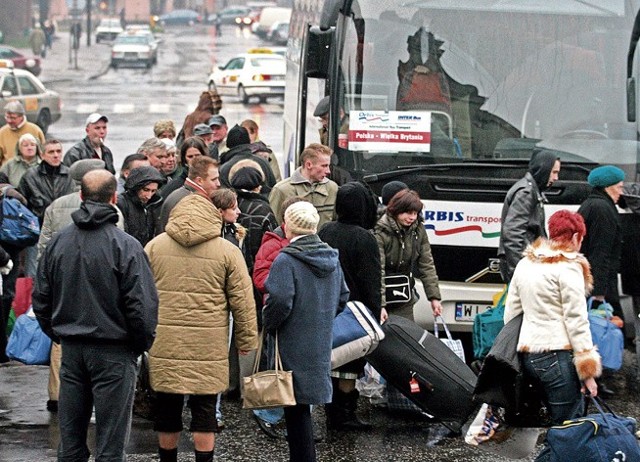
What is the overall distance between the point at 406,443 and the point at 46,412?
2.44 metres

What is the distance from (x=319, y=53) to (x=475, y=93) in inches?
49.1

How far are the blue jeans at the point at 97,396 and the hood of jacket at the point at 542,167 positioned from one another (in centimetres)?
372

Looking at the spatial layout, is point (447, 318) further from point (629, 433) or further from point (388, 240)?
point (629, 433)

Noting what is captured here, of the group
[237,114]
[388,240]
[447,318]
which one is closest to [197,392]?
[388,240]

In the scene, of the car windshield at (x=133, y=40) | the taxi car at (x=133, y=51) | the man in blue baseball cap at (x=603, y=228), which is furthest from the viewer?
the car windshield at (x=133, y=40)

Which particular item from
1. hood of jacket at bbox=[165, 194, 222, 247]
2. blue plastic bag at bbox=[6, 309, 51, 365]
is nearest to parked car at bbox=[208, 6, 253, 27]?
blue plastic bag at bbox=[6, 309, 51, 365]

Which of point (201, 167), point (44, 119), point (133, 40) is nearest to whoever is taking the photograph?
point (201, 167)

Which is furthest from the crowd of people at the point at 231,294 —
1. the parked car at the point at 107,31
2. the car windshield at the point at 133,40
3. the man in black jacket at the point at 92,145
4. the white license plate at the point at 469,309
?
the parked car at the point at 107,31

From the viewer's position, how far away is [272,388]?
708 cm

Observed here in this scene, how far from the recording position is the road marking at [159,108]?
3796 centimetres

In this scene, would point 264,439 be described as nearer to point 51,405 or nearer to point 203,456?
point 203,456

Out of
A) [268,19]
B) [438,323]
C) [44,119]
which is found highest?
[438,323]

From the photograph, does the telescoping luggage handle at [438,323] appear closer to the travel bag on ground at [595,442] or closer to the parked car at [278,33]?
the travel bag on ground at [595,442]

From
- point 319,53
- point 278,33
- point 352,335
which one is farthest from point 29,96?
point 278,33
